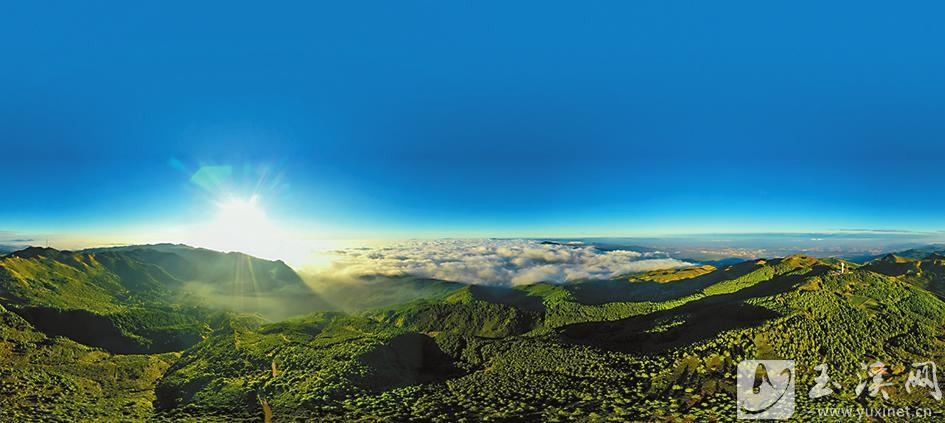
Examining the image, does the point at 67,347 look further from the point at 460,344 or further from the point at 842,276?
the point at 842,276

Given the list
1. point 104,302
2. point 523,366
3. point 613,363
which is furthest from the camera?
point 104,302

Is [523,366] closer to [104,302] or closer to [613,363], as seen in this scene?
[613,363]

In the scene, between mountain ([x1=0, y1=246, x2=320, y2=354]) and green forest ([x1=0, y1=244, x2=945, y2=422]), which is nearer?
green forest ([x1=0, y1=244, x2=945, y2=422])

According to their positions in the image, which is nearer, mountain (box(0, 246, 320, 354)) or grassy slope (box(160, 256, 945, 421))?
grassy slope (box(160, 256, 945, 421))

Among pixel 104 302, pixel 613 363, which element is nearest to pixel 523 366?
pixel 613 363

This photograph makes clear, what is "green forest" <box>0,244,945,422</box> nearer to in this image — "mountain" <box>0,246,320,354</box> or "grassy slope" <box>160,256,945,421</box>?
"grassy slope" <box>160,256,945,421</box>

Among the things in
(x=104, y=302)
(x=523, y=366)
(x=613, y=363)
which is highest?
(x=613, y=363)

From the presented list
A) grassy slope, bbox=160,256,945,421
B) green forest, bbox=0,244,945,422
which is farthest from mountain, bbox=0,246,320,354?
grassy slope, bbox=160,256,945,421

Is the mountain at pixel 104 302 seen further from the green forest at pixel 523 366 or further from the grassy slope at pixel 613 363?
the grassy slope at pixel 613 363

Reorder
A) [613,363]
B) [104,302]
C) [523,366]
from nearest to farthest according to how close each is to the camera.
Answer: [613,363] → [523,366] → [104,302]

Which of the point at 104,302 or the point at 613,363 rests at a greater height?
the point at 613,363

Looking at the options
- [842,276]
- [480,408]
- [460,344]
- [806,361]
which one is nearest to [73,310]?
[460,344]
